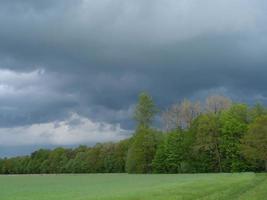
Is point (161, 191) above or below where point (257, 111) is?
below

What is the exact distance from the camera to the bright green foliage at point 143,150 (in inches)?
5364

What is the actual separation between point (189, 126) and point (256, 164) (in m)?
23.5

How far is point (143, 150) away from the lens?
450 ft

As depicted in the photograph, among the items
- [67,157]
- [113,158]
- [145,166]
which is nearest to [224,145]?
[145,166]

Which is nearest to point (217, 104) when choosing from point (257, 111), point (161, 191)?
point (257, 111)

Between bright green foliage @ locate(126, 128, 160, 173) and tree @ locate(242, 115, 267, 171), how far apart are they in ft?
112

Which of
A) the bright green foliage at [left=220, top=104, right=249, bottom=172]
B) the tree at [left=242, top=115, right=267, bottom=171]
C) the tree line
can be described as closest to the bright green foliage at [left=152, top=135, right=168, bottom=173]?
the tree line

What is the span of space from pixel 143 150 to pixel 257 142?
40.3 meters

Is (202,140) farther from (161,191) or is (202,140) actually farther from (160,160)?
(161,191)

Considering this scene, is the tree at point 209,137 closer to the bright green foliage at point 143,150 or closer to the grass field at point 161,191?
the bright green foliage at point 143,150

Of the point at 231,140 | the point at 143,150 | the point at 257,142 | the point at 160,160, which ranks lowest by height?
the point at 160,160

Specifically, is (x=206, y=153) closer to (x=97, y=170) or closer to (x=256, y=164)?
(x=256, y=164)

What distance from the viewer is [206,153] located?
12375cm

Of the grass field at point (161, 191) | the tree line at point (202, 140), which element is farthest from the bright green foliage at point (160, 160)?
the grass field at point (161, 191)
